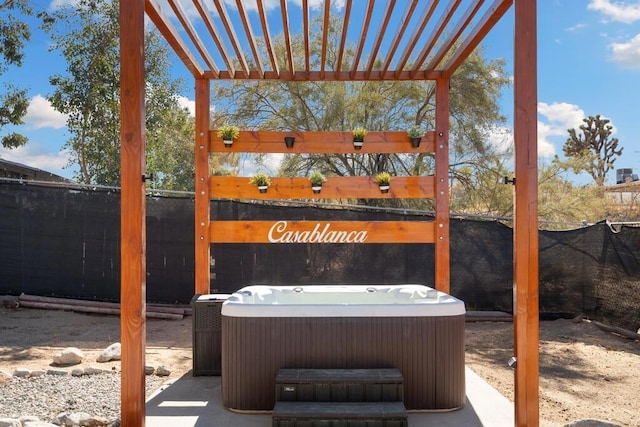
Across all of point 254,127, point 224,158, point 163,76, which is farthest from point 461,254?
point 163,76

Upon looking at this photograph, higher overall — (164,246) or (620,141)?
(620,141)

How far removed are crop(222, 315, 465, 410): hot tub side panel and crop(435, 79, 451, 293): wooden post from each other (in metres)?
1.37

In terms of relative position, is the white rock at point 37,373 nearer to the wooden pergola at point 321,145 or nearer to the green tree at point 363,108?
the wooden pergola at point 321,145

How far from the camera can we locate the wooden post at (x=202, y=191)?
453cm

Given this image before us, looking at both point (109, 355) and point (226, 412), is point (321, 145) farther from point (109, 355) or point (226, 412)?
point (109, 355)

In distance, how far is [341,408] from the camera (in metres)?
2.75

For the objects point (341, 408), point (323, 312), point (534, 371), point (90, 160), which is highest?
point (90, 160)

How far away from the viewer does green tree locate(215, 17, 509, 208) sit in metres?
8.60

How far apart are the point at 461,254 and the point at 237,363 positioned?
393 cm

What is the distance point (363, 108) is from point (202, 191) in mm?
4622

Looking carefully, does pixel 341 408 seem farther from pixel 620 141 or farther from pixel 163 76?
pixel 620 141

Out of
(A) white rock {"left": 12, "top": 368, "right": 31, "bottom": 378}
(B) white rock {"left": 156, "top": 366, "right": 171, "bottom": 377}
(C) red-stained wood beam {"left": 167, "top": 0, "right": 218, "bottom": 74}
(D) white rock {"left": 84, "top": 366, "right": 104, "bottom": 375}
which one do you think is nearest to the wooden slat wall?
(C) red-stained wood beam {"left": 167, "top": 0, "right": 218, "bottom": 74}

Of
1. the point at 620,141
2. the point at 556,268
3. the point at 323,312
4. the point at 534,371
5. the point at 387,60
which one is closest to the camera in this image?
the point at 534,371

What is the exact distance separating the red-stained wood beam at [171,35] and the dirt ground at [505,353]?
8.06 feet
